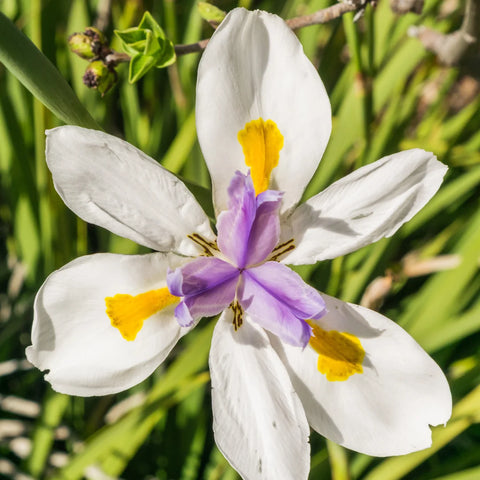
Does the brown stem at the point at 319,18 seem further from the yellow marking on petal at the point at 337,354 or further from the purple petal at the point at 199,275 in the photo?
the yellow marking on petal at the point at 337,354

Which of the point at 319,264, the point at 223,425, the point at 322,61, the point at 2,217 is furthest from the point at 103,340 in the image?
the point at 2,217

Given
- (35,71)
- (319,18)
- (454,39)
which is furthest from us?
(454,39)

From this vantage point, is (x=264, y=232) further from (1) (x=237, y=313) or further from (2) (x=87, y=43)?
(2) (x=87, y=43)

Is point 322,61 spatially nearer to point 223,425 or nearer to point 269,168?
point 269,168

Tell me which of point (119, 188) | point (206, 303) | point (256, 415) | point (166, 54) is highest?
point (166, 54)

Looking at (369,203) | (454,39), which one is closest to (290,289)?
(369,203)
